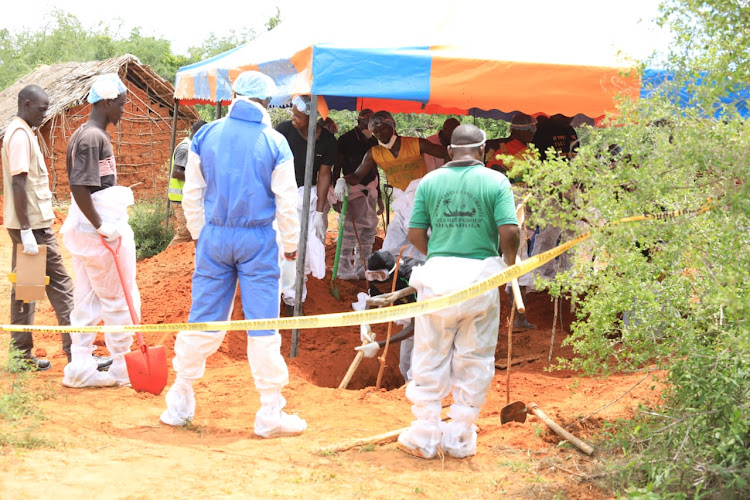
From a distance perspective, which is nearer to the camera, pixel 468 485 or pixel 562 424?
pixel 468 485

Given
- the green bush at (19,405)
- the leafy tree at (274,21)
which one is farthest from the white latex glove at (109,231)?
the leafy tree at (274,21)

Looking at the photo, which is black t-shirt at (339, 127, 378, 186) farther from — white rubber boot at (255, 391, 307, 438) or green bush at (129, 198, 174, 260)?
green bush at (129, 198, 174, 260)

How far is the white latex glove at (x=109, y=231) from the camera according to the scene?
5.05 m

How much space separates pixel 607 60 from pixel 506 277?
2807 mm

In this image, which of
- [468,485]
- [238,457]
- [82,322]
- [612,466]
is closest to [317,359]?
[82,322]

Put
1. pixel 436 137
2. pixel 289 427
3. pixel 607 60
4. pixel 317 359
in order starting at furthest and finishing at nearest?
pixel 436 137, pixel 317 359, pixel 607 60, pixel 289 427

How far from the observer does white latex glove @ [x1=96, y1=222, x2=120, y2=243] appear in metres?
5.05

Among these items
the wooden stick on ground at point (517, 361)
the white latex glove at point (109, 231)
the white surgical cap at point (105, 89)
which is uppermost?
the white surgical cap at point (105, 89)

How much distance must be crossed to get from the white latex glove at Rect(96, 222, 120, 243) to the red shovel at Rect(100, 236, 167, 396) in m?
0.05

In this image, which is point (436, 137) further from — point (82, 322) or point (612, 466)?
point (612, 466)

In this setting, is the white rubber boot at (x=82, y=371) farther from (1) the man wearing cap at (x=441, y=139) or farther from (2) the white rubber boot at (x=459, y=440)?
(1) the man wearing cap at (x=441, y=139)

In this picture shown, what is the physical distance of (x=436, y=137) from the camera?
26.1 ft

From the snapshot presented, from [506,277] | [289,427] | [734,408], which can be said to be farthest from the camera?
[289,427]

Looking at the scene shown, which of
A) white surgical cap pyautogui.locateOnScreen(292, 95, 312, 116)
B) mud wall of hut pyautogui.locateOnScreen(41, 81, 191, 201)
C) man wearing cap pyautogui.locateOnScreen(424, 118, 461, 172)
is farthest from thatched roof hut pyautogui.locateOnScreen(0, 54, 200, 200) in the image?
man wearing cap pyautogui.locateOnScreen(424, 118, 461, 172)
